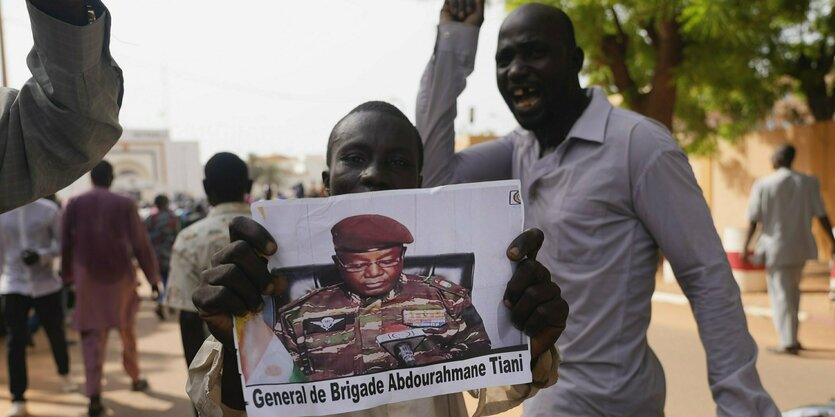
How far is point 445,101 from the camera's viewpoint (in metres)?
2.31

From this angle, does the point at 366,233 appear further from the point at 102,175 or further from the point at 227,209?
the point at 102,175

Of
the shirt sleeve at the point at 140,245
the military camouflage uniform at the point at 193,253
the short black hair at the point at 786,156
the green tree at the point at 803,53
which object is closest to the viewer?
the military camouflage uniform at the point at 193,253

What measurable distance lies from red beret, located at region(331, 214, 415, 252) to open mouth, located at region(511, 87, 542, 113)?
97 cm

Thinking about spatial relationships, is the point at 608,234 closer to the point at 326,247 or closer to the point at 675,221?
Result: the point at 675,221

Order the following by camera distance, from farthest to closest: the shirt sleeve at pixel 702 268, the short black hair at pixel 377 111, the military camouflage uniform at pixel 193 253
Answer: the military camouflage uniform at pixel 193 253
the shirt sleeve at pixel 702 268
the short black hair at pixel 377 111

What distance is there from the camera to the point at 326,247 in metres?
1.28

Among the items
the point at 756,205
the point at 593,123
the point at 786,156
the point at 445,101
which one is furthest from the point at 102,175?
the point at 786,156

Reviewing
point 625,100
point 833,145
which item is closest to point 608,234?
point 625,100

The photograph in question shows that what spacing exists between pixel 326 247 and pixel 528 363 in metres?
0.43

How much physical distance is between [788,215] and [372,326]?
271 inches

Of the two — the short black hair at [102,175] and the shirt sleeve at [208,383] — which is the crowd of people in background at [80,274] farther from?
the shirt sleeve at [208,383]

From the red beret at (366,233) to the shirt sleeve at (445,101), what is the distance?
38.7 inches

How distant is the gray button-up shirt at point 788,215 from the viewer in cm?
700

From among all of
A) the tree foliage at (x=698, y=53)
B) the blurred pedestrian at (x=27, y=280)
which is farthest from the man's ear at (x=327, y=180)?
the tree foliage at (x=698, y=53)
